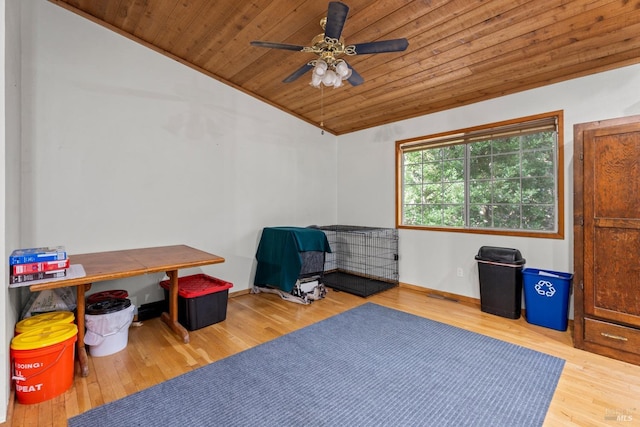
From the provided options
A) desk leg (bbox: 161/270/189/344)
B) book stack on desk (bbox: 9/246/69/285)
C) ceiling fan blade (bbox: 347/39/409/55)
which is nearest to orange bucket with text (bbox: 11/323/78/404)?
book stack on desk (bbox: 9/246/69/285)

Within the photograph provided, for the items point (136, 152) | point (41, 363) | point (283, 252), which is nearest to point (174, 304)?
point (41, 363)

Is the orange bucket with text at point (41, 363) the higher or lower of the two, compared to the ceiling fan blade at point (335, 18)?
lower

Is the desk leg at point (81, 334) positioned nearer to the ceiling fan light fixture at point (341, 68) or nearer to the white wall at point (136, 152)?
the white wall at point (136, 152)

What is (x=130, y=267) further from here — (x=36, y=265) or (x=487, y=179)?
(x=487, y=179)

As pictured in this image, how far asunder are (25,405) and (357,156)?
4.46m

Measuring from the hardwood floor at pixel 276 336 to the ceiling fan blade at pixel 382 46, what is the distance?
2.43 meters

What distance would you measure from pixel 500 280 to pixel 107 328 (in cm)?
369

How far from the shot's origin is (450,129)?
12.5ft

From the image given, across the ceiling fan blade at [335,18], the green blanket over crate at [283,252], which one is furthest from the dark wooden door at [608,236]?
the green blanket over crate at [283,252]

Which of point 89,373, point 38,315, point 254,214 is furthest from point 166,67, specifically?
point 89,373

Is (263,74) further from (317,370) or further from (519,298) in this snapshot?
(519,298)

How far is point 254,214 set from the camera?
4.12m

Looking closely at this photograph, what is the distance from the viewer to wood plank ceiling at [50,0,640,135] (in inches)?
89.4

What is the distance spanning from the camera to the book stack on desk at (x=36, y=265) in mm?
1862
